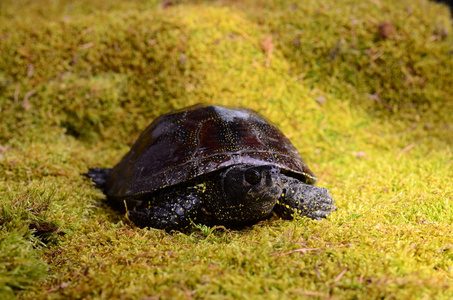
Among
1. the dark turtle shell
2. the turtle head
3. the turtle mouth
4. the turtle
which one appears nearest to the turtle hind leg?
the dark turtle shell

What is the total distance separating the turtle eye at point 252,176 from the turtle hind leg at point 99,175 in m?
1.98

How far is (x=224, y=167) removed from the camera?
2666mm

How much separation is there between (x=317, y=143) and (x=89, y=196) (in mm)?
2824

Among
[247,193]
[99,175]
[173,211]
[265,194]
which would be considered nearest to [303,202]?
[265,194]

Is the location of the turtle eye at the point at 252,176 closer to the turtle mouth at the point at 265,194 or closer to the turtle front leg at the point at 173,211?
the turtle mouth at the point at 265,194

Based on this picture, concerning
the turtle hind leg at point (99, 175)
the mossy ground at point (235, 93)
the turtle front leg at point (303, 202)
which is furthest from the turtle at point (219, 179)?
the turtle hind leg at point (99, 175)

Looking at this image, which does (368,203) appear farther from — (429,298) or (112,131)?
(112,131)

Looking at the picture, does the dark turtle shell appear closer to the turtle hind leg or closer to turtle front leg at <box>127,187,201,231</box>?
turtle front leg at <box>127,187,201,231</box>

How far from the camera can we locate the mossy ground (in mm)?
2791

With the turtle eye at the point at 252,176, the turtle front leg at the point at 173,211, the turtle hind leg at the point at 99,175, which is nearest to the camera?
the turtle eye at the point at 252,176

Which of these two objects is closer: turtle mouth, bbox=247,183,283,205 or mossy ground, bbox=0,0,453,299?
turtle mouth, bbox=247,183,283,205

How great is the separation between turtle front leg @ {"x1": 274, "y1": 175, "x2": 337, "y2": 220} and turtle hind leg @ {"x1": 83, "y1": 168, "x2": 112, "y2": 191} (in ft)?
6.71

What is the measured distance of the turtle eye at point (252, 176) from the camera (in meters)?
2.35

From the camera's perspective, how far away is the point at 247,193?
2.44 m
